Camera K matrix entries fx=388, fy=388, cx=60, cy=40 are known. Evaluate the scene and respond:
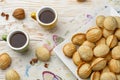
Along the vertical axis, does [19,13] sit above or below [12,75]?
above

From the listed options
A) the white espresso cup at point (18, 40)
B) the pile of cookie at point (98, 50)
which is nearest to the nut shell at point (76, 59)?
the pile of cookie at point (98, 50)

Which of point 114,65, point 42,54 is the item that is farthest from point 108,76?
point 42,54

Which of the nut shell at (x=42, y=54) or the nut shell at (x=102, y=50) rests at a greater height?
the nut shell at (x=102, y=50)

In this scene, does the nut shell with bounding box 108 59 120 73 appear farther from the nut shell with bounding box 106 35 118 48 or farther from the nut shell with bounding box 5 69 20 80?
the nut shell with bounding box 5 69 20 80

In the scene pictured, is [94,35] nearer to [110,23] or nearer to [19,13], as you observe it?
[110,23]

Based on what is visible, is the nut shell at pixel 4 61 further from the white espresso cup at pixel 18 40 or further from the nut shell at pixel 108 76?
the nut shell at pixel 108 76

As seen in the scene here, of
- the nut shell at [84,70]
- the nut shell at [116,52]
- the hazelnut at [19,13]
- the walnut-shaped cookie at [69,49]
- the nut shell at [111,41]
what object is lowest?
the nut shell at [84,70]

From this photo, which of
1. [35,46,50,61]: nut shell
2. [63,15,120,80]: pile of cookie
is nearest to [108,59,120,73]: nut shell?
[63,15,120,80]: pile of cookie

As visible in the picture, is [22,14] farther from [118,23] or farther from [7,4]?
[118,23]
